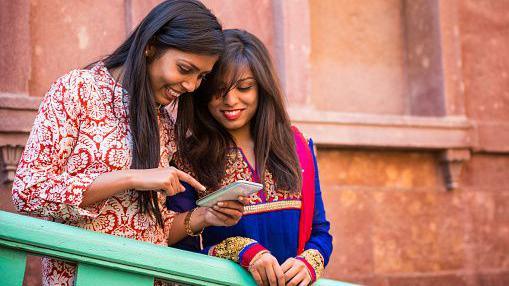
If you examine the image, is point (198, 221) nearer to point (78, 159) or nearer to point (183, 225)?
point (183, 225)

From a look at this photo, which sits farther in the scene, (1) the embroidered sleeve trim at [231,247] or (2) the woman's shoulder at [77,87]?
(1) the embroidered sleeve trim at [231,247]

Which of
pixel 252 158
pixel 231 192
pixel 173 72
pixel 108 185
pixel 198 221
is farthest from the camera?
pixel 252 158

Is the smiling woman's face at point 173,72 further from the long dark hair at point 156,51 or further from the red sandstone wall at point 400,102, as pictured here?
the red sandstone wall at point 400,102

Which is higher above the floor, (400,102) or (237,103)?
(400,102)

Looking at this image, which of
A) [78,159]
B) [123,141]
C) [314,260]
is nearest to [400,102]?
[314,260]

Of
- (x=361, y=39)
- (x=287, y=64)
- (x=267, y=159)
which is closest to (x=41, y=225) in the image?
(x=267, y=159)

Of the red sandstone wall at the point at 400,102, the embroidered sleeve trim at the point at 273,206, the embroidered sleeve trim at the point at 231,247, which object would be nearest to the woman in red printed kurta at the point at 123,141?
the embroidered sleeve trim at the point at 231,247

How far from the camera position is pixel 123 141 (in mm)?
2518

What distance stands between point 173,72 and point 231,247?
652 mm

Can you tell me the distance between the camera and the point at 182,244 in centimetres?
288

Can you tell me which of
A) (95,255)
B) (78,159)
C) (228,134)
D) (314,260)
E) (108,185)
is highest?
(228,134)

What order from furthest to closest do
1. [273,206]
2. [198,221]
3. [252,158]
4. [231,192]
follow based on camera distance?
[252,158] → [273,206] → [198,221] → [231,192]

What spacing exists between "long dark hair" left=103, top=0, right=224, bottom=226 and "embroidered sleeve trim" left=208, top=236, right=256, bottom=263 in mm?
279

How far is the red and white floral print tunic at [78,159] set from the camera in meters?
2.31
